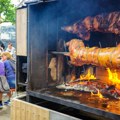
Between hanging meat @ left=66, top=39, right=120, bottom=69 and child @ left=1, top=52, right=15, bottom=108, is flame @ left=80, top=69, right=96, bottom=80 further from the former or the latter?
child @ left=1, top=52, right=15, bottom=108

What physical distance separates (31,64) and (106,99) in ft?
3.88

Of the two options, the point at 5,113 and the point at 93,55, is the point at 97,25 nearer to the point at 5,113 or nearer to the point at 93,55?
the point at 93,55

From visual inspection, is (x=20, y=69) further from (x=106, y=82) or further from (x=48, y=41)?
(x=106, y=82)

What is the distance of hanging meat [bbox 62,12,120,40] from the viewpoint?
3.16m

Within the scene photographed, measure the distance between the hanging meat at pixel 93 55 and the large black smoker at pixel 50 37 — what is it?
0.29m

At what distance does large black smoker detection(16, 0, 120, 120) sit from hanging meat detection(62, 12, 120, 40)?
0.61ft

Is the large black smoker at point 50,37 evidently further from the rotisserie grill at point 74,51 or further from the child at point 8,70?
the child at point 8,70

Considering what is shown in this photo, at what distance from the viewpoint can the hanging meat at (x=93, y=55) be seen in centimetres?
312

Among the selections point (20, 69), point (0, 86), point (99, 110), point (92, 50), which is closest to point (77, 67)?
point (92, 50)

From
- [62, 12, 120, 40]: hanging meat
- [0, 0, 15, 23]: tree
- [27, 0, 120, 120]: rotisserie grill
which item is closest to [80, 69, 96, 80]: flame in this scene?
[27, 0, 120, 120]: rotisserie grill

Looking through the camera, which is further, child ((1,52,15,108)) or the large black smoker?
child ((1,52,15,108))

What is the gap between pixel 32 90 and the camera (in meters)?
3.60

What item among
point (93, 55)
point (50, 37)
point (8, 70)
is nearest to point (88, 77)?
point (93, 55)

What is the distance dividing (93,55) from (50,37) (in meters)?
0.84
